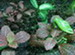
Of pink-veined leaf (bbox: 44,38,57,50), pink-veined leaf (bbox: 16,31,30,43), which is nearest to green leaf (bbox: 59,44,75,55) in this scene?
pink-veined leaf (bbox: 44,38,57,50)

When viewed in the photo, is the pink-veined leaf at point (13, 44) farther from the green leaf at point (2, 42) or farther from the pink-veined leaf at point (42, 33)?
the pink-veined leaf at point (42, 33)

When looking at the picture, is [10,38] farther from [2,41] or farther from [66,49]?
[66,49]

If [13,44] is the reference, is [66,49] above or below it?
below

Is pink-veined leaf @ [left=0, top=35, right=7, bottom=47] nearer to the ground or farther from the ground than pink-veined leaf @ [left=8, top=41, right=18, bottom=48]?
farther from the ground

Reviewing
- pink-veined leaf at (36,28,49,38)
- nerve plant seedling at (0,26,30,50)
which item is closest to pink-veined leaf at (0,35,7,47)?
nerve plant seedling at (0,26,30,50)

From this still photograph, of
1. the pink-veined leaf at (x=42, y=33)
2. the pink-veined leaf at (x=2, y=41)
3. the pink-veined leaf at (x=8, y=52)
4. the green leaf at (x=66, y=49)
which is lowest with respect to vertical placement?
the green leaf at (x=66, y=49)

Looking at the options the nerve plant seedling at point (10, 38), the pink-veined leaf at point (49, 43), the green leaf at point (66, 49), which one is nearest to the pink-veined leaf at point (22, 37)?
the nerve plant seedling at point (10, 38)

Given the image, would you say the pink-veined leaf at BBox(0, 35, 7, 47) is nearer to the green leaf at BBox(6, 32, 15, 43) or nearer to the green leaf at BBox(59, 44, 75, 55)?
the green leaf at BBox(6, 32, 15, 43)

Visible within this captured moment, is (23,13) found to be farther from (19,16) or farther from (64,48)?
(64,48)

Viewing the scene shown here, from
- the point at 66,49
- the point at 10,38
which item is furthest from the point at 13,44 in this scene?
the point at 66,49

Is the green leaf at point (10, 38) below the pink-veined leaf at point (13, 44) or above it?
above

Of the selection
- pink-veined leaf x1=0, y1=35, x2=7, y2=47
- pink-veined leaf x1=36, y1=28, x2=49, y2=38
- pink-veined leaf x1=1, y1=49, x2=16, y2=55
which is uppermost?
pink-veined leaf x1=0, y1=35, x2=7, y2=47
